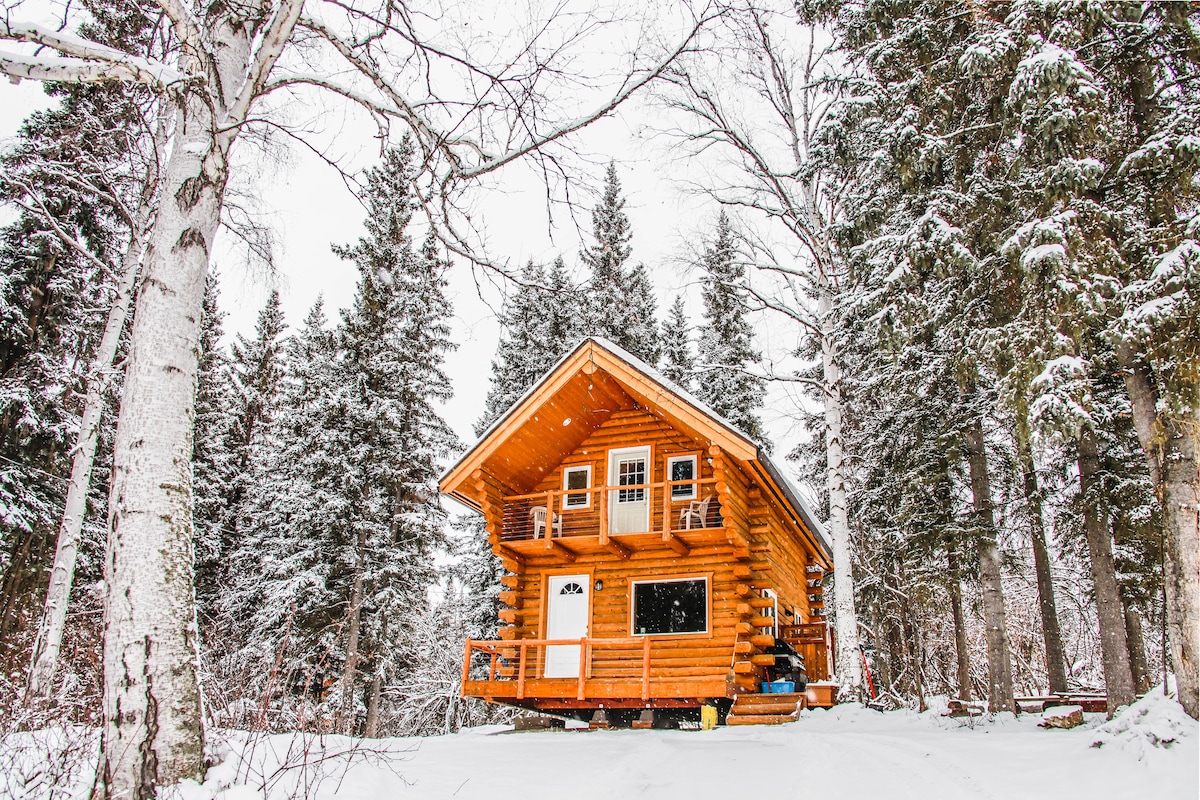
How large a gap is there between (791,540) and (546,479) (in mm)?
7418

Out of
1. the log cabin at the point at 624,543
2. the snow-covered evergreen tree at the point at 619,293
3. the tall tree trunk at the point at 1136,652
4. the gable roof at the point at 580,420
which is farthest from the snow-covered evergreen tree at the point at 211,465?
the tall tree trunk at the point at 1136,652

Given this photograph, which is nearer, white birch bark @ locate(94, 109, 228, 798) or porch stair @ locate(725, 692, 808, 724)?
white birch bark @ locate(94, 109, 228, 798)

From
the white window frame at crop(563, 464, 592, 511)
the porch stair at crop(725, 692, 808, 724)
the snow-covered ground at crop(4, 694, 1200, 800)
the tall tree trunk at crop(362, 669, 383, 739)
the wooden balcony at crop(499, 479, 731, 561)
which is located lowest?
the tall tree trunk at crop(362, 669, 383, 739)

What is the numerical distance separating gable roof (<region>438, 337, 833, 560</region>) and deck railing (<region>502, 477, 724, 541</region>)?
0.75 meters

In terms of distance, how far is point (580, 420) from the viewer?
15.6 metres

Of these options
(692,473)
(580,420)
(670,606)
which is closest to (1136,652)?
(670,606)

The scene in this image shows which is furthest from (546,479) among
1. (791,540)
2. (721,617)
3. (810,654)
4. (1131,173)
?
(1131,173)

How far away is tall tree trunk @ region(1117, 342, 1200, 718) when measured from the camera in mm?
7906

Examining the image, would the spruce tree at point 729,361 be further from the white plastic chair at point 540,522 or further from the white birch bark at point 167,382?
the white birch bark at point 167,382

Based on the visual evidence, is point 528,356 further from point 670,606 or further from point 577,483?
point 670,606

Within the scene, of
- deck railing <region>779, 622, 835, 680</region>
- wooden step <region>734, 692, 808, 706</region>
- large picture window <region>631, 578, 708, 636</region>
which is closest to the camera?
wooden step <region>734, 692, 808, 706</region>

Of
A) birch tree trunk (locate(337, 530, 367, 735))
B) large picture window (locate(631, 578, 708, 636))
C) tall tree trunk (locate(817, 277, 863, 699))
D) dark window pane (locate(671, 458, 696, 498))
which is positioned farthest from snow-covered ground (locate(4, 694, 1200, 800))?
Answer: birch tree trunk (locate(337, 530, 367, 735))

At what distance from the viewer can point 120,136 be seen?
13.0 metres

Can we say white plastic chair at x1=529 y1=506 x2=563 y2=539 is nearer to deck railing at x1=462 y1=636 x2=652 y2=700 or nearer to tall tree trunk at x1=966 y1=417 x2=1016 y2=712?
deck railing at x1=462 y1=636 x2=652 y2=700
